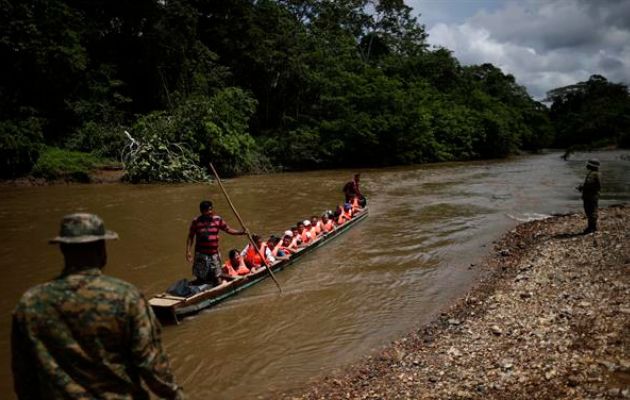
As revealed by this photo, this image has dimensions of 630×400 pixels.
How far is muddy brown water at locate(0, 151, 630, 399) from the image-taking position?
7.57m

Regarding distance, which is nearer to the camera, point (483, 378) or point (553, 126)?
point (483, 378)

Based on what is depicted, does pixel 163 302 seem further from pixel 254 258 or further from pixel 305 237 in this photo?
pixel 305 237

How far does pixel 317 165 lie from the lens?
1554 inches

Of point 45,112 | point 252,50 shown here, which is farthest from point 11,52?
point 252,50

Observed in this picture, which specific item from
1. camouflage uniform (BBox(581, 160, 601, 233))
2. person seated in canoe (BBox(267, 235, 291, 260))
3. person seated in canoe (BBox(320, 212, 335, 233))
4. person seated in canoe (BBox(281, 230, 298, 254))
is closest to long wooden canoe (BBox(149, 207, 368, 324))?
person seated in canoe (BBox(267, 235, 291, 260))

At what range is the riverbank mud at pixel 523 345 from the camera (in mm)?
5320

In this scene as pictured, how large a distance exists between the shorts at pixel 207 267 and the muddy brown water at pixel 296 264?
60 centimetres

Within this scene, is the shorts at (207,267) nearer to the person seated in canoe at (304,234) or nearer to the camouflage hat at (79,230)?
the person seated in canoe at (304,234)

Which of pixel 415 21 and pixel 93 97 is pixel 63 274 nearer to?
pixel 93 97

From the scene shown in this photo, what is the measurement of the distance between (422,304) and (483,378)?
13.5 ft

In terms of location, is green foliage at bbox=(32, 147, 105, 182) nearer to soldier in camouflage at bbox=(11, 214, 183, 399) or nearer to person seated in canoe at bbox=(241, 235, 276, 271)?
person seated in canoe at bbox=(241, 235, 276, 271)

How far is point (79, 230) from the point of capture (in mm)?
2678

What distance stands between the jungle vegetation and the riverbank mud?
21.3 metres

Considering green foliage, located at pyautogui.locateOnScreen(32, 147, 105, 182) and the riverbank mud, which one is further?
green foliage, located at pyautogui.locateOnScreen(32, 147, 105, 182)
